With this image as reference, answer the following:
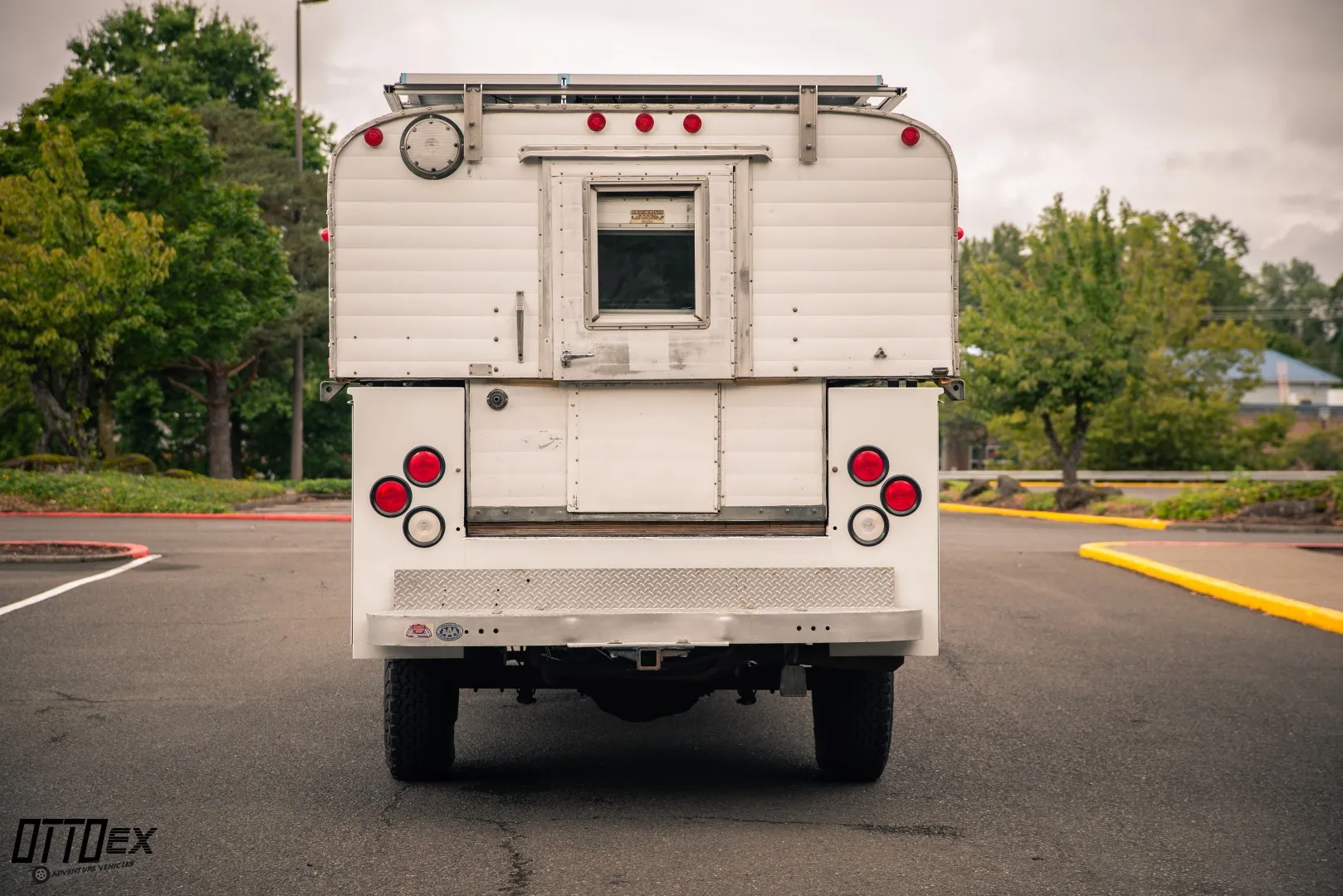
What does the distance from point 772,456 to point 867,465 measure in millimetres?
405

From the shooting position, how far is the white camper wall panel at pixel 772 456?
5809mm

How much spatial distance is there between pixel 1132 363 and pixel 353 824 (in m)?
27.1

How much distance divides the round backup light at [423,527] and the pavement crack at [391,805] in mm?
1121

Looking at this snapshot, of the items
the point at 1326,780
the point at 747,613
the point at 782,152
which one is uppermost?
the point at 782,152

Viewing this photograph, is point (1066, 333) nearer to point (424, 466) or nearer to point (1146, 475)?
point (1146, 475)

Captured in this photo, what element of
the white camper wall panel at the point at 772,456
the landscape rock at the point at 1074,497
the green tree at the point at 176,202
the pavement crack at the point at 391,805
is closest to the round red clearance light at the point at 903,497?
the white camper wall panel at the point at 772,456

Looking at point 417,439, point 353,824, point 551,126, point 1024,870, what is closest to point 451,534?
point 417,439

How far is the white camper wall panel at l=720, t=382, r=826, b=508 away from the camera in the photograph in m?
5.81

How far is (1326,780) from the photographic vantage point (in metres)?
6.39

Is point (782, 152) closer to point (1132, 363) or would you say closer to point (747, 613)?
Result: point (747, 613)

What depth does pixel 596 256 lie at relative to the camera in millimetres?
5793

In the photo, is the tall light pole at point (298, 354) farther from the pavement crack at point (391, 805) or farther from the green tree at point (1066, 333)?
the pavement crack at point (391, 805)

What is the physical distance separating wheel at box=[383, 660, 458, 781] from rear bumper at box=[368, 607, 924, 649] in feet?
1.56

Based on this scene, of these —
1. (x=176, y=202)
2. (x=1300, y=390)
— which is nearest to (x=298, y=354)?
(x=176, y=202)
